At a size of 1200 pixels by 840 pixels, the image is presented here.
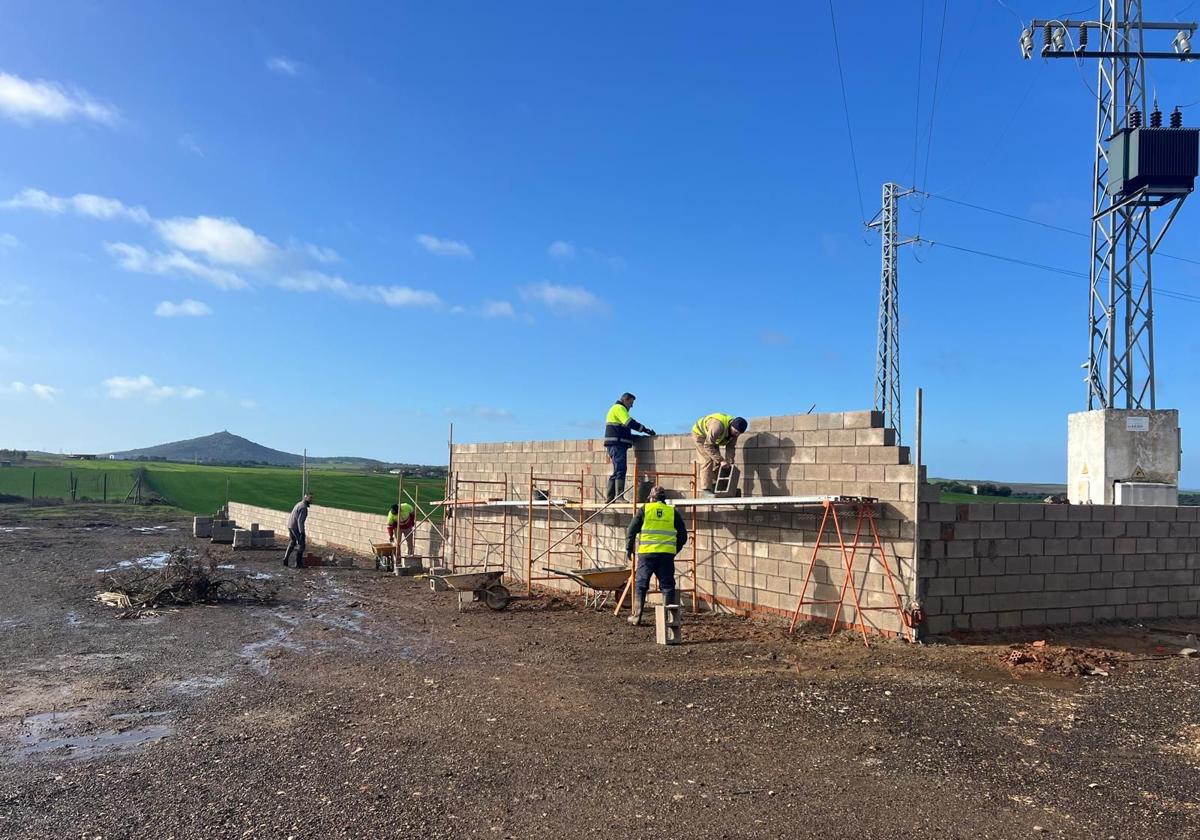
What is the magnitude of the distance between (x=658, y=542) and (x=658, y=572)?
371mm

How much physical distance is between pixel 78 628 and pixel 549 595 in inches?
255

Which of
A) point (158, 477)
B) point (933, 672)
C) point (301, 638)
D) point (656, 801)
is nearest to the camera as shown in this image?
point (656, 801)

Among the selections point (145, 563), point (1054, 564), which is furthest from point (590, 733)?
point (145, 563)

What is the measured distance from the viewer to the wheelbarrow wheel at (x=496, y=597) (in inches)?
455

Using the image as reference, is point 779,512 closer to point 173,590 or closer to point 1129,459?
point 1129,459

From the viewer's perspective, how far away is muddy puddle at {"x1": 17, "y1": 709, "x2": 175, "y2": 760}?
17.8 ft

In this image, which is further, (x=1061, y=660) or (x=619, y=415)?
(x=619, y=415)

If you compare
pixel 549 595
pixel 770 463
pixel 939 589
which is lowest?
pixel 549 595

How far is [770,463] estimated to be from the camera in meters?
10.0

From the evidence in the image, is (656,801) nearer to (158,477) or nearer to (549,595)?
(549,595)

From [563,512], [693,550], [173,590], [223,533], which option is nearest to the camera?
[693,550]

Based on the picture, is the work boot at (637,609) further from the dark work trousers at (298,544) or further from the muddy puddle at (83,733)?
the dark work trousers at (298,544)

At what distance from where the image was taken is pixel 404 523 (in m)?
17.8

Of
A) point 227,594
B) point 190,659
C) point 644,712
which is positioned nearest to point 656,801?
point 644,712
